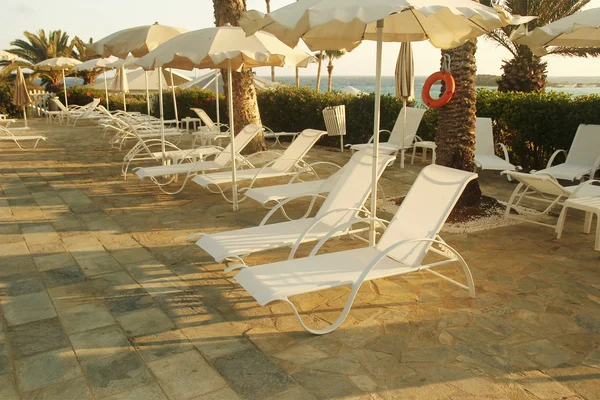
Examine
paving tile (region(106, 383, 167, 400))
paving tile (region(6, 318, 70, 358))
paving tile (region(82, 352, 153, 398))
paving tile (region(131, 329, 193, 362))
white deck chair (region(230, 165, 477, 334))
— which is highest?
white deck chair (region(230, 165, 477, 334))

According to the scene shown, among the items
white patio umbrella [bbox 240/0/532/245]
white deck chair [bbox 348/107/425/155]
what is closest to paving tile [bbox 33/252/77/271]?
white patio umbrella [bbox 240/0/532/245]

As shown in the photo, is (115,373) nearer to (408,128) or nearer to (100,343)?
(100,343)

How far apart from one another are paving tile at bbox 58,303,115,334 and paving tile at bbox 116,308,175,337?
4.5 inches

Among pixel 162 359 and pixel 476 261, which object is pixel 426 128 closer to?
pixel 476 261

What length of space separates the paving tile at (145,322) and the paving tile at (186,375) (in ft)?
1.36

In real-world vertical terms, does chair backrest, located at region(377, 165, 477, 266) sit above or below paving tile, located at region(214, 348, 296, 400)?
above

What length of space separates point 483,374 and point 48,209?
587 cm

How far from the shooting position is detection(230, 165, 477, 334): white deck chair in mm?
3305

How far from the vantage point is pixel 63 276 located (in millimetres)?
4418

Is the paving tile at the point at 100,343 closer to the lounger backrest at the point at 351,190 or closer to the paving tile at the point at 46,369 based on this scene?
the paving tile at the point at 46,369

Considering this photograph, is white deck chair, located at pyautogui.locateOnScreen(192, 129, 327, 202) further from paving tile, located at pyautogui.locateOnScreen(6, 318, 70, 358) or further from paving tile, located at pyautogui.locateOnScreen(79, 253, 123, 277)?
paving tile, located at pyautogui.locateOnScreen(6, 318, 70, 358)

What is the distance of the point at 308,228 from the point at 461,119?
3.06 meters

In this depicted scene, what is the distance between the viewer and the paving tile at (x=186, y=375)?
277 cm

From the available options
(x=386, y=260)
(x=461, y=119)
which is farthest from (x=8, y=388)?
(x=461, y=119)
